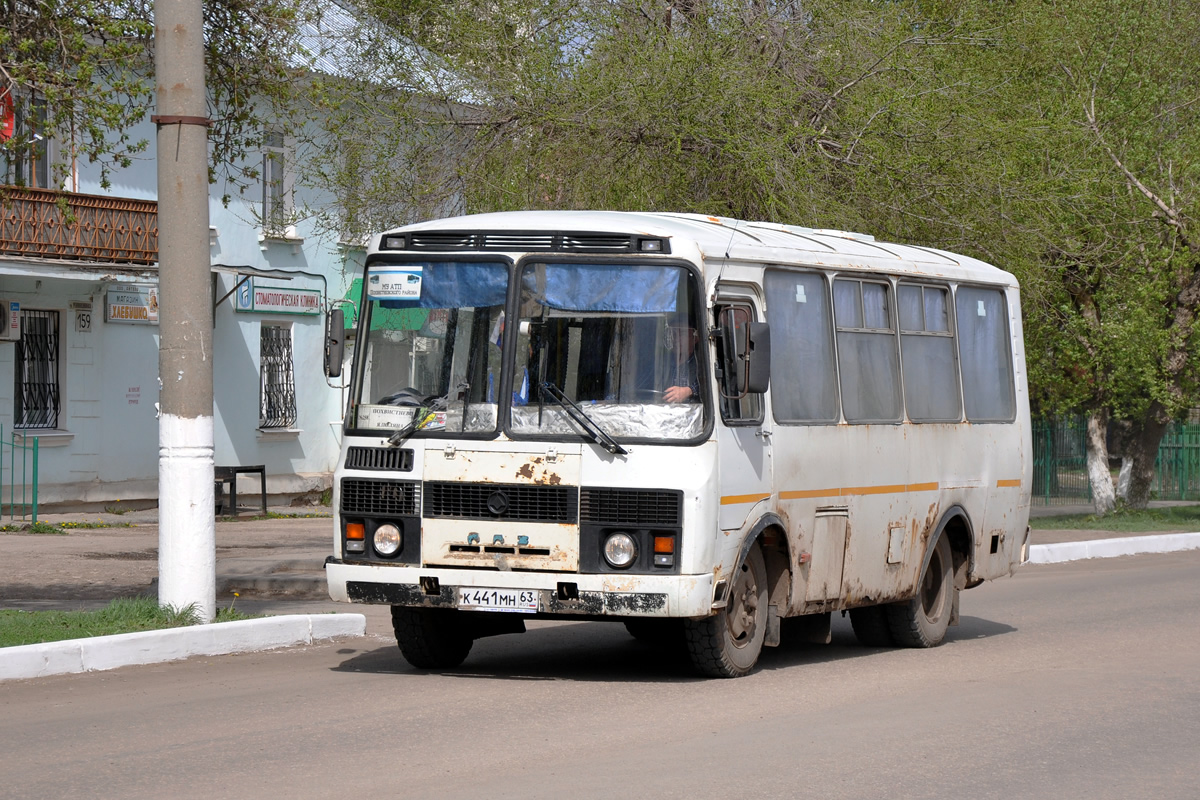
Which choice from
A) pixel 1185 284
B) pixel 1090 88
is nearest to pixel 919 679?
pixel 1090 88

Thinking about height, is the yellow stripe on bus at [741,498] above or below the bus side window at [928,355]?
below

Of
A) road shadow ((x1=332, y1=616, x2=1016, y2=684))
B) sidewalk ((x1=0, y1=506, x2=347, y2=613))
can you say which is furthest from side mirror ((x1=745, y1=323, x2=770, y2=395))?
sidewalk ((x1=0, y1=506, x2=347, y2=613))

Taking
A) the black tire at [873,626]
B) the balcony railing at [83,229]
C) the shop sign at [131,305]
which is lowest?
the black tire at [873,626]

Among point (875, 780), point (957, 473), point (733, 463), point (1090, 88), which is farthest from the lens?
point (1090, 88)

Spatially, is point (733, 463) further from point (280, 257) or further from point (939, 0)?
point (280, 257)

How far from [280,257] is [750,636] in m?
20.2

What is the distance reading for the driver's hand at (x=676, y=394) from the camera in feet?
30.1

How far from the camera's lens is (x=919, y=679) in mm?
9898

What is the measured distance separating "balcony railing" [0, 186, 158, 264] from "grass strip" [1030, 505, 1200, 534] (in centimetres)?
1428

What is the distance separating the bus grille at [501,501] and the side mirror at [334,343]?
98 cm

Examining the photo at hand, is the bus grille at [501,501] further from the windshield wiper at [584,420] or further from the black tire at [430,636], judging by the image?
the black tire at [430,636]

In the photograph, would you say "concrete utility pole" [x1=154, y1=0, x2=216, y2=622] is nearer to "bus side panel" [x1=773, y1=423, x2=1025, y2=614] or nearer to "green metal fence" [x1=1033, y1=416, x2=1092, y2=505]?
"bus side panel" [x1=773, y1=423, x2=1025, y2=614]

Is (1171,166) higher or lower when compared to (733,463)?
higher

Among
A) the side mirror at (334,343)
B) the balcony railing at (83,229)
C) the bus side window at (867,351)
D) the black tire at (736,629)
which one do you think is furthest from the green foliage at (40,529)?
the black tire at (736,629)
